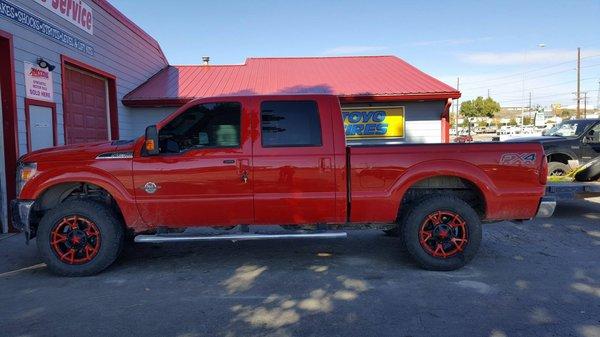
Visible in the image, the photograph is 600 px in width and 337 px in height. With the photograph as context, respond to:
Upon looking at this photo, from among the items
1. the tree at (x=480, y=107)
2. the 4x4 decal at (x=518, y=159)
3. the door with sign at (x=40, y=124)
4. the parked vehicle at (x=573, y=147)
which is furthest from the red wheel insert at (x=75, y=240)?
the tree at (x=480, y=107)

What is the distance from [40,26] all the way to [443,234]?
7901 millimetres

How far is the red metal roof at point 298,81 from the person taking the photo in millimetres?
14047

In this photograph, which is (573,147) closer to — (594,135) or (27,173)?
(594,135)

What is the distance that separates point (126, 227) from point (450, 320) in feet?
12.3

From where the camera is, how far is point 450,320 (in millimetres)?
4055

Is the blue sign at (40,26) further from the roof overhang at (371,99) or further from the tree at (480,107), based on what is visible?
the tree at (480,107)

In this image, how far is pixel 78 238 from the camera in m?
5.40

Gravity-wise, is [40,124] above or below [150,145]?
above

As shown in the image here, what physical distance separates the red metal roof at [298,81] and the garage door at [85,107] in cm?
127

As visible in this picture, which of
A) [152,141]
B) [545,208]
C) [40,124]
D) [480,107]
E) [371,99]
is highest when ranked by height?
[480,107]

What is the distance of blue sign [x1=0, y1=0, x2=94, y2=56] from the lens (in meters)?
7.72

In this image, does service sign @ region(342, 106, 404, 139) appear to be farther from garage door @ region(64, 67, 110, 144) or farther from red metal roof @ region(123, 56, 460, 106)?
garage door @ region(64, 67, 110, 144)

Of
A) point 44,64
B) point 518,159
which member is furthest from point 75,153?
point 518,159

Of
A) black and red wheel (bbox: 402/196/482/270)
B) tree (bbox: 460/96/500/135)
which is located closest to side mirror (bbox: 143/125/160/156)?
black and red wheel (bbox: 402/196/482/270)
